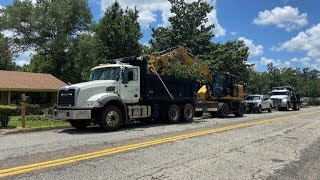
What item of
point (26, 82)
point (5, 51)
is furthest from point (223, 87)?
point (5, 51)

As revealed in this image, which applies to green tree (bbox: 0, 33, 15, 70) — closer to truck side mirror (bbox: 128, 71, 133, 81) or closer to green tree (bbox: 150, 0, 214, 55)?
green tree (bbox: 150, 0, 214, 55)

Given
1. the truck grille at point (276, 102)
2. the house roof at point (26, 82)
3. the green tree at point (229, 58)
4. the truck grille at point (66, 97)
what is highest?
the green tree at point (229, 58)

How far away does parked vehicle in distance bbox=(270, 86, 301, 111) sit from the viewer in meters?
42.3

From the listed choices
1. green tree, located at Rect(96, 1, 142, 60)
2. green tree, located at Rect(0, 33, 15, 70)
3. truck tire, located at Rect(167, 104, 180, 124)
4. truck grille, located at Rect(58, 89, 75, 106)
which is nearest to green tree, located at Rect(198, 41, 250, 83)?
green tree, located at Rect(96, 1, 142, 60)

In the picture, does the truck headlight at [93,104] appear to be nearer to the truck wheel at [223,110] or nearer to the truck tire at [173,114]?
the truck tire at [173,114]

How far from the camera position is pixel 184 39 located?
5078 cm

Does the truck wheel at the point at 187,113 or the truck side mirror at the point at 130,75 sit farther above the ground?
the truck side mirror at the point at 130,75

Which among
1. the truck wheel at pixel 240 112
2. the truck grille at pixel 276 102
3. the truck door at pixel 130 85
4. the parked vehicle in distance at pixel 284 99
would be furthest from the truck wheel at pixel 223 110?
the parked vehicle in distance at pixel 284 99

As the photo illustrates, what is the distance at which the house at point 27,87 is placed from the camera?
109 feet

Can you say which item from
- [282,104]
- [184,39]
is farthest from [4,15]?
[282,104]

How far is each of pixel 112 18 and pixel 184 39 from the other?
48.6 feet

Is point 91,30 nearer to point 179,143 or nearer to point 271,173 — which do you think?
point 179,143

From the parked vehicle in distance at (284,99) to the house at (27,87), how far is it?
23.2m

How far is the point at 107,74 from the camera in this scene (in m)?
16.7
